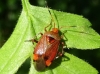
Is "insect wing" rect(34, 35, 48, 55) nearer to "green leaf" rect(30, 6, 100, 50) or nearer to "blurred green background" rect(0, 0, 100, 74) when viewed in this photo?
"green leaf" rect(30, 6, 100, 50)

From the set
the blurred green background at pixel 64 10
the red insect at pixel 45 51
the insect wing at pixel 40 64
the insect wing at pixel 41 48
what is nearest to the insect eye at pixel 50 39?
the red insect at pixel 45 51

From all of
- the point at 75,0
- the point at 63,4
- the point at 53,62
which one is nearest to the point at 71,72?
the point at 53,62

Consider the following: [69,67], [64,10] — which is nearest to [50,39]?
[69,67]

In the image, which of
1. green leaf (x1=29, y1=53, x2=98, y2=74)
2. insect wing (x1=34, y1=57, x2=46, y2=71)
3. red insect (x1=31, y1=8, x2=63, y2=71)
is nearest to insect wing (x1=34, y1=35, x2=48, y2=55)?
red insect (x1=31, y1=8, x2=63, y2=71)

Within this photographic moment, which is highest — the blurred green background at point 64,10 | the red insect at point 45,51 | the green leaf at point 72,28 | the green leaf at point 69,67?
the green leaf at point 72,28

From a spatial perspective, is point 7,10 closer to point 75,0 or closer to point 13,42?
point 75,0

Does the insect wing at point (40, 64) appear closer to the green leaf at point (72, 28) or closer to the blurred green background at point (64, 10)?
the green leaf at point (72, 28)
